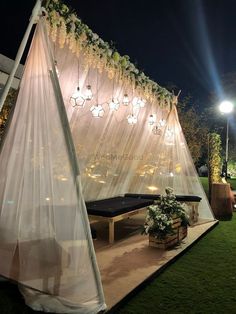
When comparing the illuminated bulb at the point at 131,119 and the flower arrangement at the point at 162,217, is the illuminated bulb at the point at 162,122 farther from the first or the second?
the flower arrangement at the point at 162,217

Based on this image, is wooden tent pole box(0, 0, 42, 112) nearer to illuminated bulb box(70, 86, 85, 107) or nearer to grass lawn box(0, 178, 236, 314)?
illuminated bulb box(70, 86, 85, 107)

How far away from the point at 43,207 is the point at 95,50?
295 centimetres

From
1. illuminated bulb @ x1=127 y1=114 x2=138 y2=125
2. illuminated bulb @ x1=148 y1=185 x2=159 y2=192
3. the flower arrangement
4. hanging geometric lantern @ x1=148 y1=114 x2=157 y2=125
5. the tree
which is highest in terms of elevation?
the tree

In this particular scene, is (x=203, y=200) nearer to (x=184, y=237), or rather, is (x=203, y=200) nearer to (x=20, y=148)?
(x=184, y=237)

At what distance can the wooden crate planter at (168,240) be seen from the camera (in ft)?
16.1

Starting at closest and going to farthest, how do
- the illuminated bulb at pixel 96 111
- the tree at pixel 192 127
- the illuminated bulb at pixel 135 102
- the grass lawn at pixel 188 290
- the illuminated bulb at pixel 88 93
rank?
the grass lawn at pixel 188 290, the illuminated bulb at pixel 88 93, the illuminated bulb at pixel 96 111, the illuminated bulb at pixel 135 102, the tree at pixel 192 127

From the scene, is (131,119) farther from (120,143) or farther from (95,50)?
(95,50)

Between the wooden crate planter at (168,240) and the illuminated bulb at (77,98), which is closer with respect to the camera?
the illuminated bulb at (77,98)

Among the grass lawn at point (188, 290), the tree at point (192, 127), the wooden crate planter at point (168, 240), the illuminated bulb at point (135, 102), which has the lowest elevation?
the grass lawn at point (188, 290)

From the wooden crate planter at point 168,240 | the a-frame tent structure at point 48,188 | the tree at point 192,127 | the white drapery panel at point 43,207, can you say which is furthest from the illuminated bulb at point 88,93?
the tree at point 192,127

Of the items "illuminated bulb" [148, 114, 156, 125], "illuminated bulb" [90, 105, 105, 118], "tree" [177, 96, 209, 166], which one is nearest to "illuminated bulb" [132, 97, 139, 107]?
"illuminated bulb" [148, 114, 156, 125]

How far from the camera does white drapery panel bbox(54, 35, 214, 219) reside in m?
4.90

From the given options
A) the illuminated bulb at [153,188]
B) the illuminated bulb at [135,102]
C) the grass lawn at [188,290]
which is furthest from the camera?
the illuminated bulb at [153,188]

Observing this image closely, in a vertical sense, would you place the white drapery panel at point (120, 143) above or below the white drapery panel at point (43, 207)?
above
